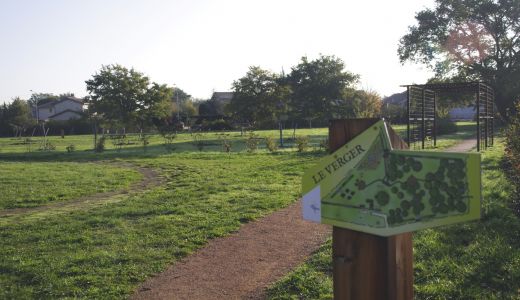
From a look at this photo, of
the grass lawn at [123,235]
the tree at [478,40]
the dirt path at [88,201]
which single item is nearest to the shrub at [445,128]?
the tree at [478,40]

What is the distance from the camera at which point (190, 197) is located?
32.7 feet

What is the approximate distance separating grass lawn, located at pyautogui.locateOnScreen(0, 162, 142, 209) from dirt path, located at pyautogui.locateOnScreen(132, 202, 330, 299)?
5618 millimetres

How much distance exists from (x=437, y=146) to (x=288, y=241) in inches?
669

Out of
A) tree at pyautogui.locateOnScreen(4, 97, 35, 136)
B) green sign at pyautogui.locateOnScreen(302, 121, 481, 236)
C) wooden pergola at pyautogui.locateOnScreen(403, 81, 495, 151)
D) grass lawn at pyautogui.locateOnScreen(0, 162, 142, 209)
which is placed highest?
tree at pyautogui.locateOnScreen(4, 97, 35, 136)

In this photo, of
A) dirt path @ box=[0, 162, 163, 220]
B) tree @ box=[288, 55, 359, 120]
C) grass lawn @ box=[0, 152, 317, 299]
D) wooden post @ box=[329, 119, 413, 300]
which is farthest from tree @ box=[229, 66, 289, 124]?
wooden post @ box=[329, 119, 413, 300]

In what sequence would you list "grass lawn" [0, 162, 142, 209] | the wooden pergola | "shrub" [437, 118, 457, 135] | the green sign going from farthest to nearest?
"shrub" [437, 118, 457, 135] → the wooden pergola → "grass lawn" [0, 162, 142, 209] → the green sign

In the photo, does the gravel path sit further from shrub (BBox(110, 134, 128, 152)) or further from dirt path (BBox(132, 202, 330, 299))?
shrub (BBox(110, 134, 128, 152))

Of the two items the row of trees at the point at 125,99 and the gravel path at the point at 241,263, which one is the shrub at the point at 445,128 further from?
the gravel path at the point at 241,263

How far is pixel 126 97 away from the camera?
3525 centimetres

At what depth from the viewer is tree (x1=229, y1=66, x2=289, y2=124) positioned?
107ft

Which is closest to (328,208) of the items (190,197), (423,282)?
(423,282)

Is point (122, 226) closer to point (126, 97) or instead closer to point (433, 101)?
point (433, 101)

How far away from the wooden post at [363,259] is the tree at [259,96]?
30374 millimetres

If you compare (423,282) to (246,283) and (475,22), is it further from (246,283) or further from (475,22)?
(475,22)
